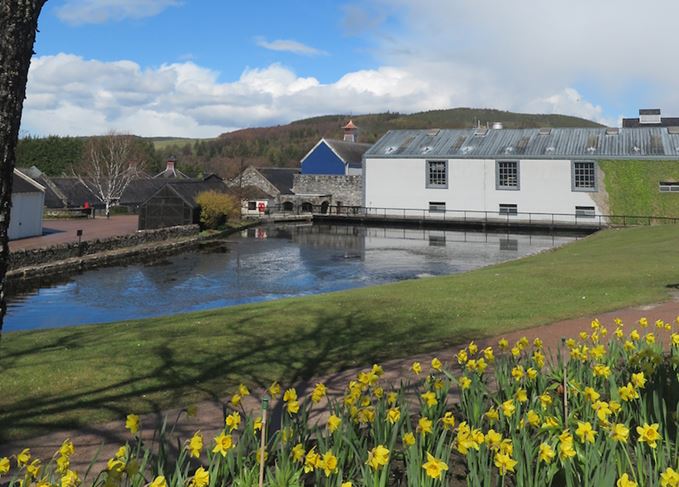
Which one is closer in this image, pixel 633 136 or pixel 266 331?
pixel 266 331

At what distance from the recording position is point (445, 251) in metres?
32.2

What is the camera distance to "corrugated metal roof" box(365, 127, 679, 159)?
148 feet

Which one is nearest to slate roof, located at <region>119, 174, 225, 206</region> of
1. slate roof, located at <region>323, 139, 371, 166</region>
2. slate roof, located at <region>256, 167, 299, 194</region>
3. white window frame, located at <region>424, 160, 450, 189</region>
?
slate roof, located at <region>256, 167, 299, 194</region>

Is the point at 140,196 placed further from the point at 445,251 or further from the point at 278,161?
the point at 278,161

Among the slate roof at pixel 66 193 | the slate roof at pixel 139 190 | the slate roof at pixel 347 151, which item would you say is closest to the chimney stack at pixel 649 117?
the slate roof at pixel 347 151

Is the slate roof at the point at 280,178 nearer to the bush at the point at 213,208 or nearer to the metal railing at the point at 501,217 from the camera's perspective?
the metal railing at the point at 501,217

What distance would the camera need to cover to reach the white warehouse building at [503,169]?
4553 cm

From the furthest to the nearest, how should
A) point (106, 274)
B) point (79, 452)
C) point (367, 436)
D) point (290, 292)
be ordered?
point (106, 274), point (290, 292), point (79, 452), point (367, 436)

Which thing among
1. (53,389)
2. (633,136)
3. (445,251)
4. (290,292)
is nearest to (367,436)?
(53,389)

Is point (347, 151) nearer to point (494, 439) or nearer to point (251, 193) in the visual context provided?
point (251, 193)

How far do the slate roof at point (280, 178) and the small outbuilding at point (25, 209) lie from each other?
3169 cm

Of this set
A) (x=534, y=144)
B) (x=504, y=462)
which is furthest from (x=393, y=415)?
(x=534, y=144)

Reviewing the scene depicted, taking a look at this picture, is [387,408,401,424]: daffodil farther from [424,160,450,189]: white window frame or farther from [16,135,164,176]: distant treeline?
[16,135,164,176]: distant treeline

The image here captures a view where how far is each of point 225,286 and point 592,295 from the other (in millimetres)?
12609
